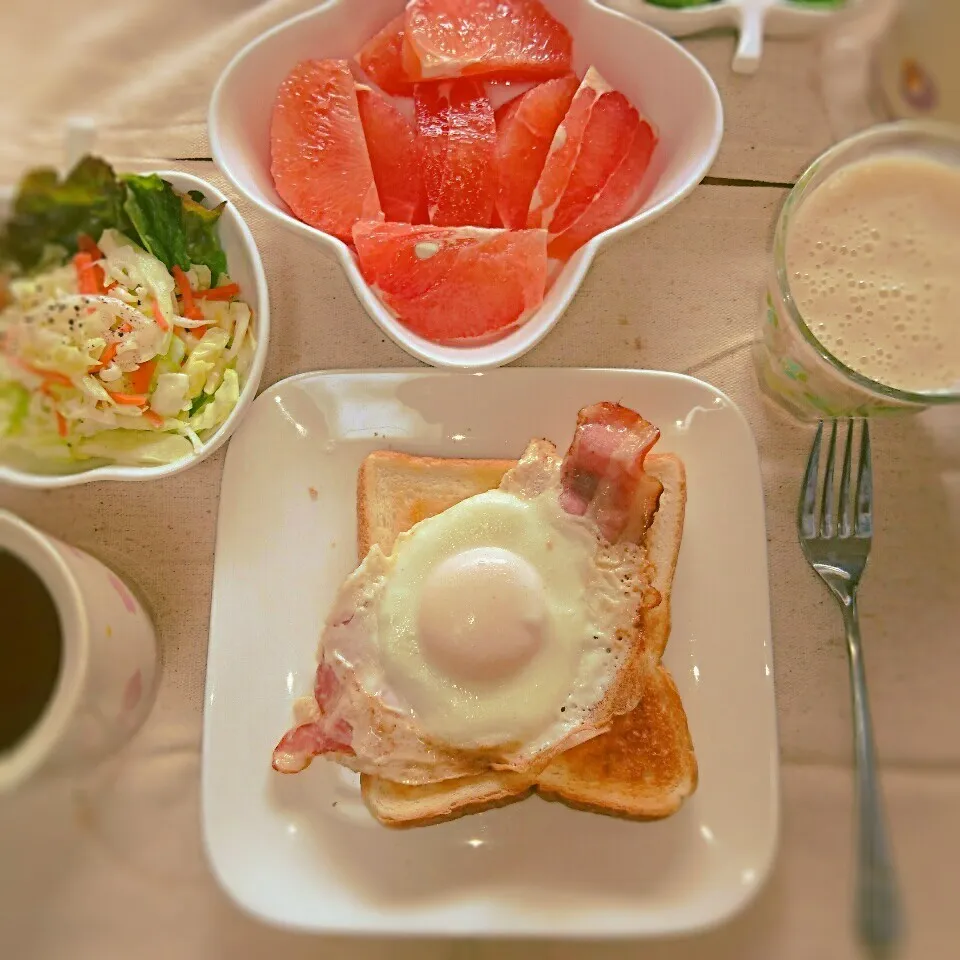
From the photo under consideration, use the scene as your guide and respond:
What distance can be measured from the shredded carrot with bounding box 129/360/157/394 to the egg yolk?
2.23 feet

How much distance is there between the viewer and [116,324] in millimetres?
1547

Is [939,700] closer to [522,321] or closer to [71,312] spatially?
[522,321]

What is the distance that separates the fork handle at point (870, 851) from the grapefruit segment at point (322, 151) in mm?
1337

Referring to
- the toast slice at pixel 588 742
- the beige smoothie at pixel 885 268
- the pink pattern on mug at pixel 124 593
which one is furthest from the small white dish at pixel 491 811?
the beige smoothie at pixel 885 268

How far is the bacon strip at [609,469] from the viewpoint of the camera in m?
1.48

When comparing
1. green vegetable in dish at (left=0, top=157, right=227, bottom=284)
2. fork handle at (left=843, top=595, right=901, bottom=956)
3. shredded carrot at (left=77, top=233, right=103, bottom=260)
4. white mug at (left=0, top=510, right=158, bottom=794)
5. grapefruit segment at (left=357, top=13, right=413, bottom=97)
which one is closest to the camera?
white mug at (left=0, top=510, right=158, bottom=794)

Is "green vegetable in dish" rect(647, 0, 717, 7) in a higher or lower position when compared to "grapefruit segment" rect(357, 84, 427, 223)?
higher

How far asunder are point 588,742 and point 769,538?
21.7 inches

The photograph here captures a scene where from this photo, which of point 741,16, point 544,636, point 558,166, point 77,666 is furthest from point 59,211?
point 741,16

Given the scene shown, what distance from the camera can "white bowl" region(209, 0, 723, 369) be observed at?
1588 millimetres

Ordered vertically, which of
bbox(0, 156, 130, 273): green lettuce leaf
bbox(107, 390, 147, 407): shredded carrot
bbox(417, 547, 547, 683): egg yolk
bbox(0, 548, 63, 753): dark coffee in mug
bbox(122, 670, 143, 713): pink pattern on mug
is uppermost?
bbox(0, 156, 130, 273): green lettuce leaf

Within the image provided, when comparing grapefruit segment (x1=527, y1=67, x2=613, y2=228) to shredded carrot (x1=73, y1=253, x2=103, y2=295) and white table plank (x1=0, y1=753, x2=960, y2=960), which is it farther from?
white table plank (x1=0, y1=753, x2=960, y2=960)

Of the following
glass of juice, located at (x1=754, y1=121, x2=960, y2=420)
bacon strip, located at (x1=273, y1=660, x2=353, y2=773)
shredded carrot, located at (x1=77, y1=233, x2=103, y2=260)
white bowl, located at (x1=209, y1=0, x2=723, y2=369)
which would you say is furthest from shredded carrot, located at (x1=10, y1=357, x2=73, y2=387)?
glass of juice, located at (x1=754, y1=121, x2=960, y2=420)

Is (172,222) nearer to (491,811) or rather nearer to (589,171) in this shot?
(589,171)
